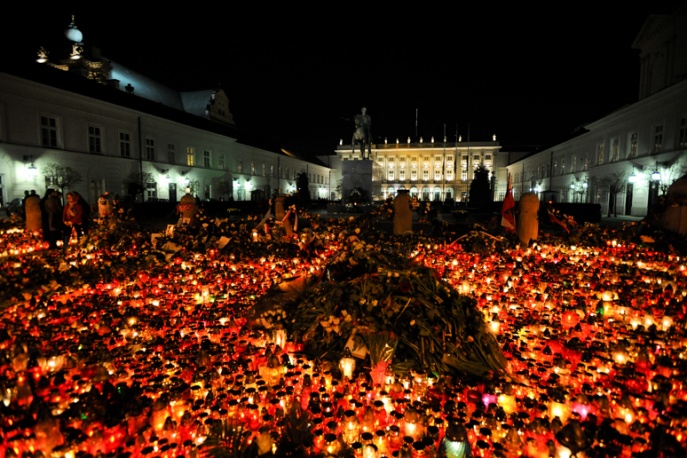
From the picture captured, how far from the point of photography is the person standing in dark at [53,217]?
11.4 metres

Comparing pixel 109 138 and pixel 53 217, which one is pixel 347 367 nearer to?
pixel 53 217

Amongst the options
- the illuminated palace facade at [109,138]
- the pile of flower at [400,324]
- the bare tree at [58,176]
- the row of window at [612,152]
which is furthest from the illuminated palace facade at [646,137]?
the bare tree at [58,176]

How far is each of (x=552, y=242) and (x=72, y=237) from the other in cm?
1509

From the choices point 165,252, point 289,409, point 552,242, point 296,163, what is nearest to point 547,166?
point 296,163

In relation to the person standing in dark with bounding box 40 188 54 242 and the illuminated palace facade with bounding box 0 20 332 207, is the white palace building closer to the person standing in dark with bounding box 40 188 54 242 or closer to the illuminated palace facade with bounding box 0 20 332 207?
the illuminated palace facade with bounding box 0 20 332 207

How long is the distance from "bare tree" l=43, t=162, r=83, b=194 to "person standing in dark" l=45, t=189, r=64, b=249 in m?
15.0

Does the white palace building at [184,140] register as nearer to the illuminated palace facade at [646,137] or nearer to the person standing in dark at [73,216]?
the illuminated palace facade at [646,137]

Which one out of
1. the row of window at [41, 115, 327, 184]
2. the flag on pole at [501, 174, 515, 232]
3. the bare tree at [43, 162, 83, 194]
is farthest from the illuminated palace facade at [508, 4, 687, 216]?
the bare tree at [43, 162, 83, 194]

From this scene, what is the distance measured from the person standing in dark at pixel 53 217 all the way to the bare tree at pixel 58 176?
49.1 feet

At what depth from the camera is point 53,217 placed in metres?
11.5

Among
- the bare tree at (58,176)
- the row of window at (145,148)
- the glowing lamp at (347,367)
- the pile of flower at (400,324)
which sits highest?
the row of window at (145,148)

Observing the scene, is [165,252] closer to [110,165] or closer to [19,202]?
[19,202]

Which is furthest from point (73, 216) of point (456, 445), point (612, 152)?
point (612, 152)

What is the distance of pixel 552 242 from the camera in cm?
1205
